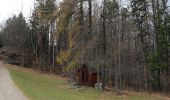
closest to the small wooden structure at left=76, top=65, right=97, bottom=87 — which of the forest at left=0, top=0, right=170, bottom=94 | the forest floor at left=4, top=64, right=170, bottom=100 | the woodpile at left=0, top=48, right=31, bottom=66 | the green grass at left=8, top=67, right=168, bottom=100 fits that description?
the forest at left=0, top=0, right=170, bottom=94

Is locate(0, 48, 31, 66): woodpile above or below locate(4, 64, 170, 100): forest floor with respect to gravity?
above

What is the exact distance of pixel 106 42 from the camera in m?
33.1

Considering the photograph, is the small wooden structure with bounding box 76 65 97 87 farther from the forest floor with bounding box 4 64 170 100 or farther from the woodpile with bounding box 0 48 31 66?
the woodpile with bounding box 0 48 31 66

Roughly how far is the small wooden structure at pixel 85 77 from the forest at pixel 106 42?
2.04 ft

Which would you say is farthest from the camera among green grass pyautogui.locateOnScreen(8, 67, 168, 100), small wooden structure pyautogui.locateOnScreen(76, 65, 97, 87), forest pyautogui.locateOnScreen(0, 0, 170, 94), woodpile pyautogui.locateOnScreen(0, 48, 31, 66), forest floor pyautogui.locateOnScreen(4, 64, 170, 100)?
woodpile pyautogui.locateOnScreen(0, 48, 31, 66)

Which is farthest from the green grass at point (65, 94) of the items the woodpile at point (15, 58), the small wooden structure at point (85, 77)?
the woodpile at point (15, 58)

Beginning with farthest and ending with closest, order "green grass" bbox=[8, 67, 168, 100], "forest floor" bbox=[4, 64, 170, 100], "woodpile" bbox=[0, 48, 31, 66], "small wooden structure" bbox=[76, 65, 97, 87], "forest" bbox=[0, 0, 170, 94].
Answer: "woodpile" bbox=[0, 48, 31, 66]
"small wooden structure" bbox=[76, 65, 97, 87]
"forest" bbox=[0, 0, 170, 94]
"forest floor" bbox=[4, 64, 170, 100]
"green grass" bbox=[8, 67, 168, 100]

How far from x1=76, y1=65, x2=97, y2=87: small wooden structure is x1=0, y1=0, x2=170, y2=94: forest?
0.62 m

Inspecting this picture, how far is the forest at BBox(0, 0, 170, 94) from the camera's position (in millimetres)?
33944

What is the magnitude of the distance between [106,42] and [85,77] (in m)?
5.27

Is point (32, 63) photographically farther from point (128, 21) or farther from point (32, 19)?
point (128, 21)

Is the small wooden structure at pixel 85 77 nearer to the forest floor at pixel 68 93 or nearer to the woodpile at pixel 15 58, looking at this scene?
the forest floor at pixel 68 93

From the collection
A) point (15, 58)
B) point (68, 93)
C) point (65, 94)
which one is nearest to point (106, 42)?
point (68, 93)

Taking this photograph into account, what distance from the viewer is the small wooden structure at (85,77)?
35812 millimetres
